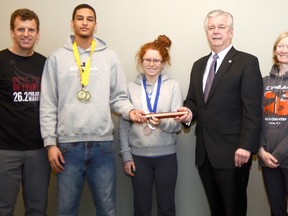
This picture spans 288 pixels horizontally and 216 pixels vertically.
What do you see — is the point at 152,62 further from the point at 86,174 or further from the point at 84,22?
the point at 86,174

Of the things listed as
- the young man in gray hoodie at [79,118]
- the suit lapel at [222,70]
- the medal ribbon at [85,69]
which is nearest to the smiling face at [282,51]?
the suit lapel at [222,70]

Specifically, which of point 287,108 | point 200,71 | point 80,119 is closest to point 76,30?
point 80,119

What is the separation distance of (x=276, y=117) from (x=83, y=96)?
1353 mm

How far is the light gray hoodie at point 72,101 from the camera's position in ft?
7.57

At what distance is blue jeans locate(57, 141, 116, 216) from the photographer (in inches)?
90.7

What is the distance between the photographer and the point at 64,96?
2340 mm

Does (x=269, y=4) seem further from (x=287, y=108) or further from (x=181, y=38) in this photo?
(x=287, y=108)

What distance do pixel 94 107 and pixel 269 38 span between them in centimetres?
174

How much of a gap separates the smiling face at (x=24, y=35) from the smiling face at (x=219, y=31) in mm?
1309

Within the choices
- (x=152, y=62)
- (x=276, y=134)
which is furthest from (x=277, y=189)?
(x=152, y=62)

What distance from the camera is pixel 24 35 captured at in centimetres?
244

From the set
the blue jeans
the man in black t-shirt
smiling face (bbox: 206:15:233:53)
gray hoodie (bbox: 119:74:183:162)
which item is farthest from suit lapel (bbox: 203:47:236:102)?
the man in black t-shirt

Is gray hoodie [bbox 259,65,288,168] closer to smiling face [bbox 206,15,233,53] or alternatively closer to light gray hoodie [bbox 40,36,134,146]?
smiling face [bbox 206,15,233,53]

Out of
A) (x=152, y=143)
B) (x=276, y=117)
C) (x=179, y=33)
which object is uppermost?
(x=179, y=33)
